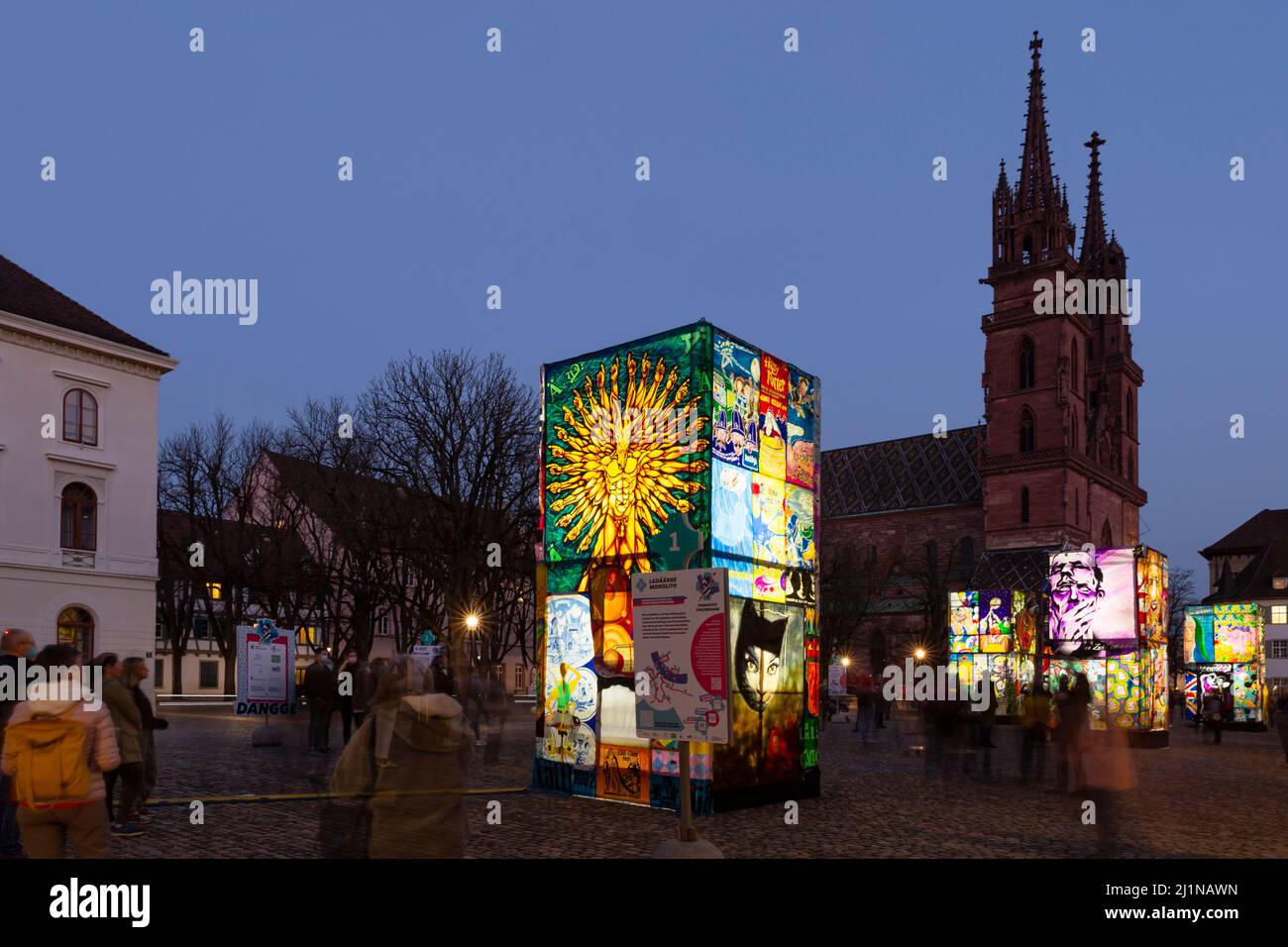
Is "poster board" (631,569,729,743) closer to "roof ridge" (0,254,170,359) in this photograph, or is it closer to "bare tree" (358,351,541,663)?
"bare tree" (358,351,541,663)

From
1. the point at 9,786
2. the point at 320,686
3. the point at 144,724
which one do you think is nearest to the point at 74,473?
the point at 320,686

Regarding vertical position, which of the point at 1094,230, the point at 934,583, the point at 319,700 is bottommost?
the point at 319,700

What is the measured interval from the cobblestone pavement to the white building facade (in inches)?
755

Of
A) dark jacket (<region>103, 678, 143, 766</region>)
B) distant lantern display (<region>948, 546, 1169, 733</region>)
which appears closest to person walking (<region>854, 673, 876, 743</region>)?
distant lantern display (<region>948, 546, 1169, 733</region>)

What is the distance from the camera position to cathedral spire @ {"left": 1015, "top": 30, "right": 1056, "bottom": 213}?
8238 centimetres

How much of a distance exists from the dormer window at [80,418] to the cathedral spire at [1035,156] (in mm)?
63690

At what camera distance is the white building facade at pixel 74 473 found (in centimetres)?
3903

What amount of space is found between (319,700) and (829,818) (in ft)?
35.8

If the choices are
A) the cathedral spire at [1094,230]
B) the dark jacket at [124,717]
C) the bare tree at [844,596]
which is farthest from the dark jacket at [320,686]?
the cathedral spire at [1094,230]

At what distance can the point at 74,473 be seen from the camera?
134 ft

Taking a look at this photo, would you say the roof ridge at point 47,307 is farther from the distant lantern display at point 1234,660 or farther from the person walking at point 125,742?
the distant lantern display at point 1234,660

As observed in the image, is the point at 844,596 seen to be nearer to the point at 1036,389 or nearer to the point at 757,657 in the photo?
the point at 1036,389

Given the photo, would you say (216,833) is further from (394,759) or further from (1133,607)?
(1133,607)
